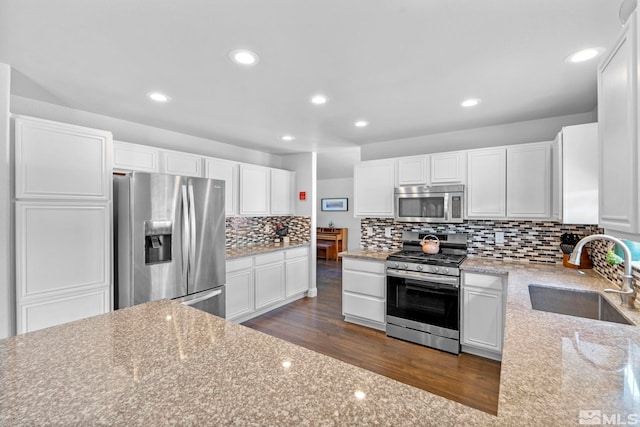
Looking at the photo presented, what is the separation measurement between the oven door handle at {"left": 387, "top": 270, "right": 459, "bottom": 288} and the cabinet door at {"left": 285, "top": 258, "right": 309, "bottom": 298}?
1730 mm

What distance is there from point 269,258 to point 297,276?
72cm

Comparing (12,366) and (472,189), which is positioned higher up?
(472,189)

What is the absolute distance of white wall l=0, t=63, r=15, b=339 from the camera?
1.88 m

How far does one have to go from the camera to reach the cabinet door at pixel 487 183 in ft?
9.90

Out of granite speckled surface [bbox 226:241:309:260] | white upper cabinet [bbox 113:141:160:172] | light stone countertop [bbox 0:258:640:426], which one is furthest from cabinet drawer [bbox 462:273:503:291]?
white upper cabinet [bbox 113:141:160:172]

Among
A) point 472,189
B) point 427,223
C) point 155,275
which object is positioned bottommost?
point 155,275

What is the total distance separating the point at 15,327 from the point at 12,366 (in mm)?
1513

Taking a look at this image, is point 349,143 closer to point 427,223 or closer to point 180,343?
point 427,223

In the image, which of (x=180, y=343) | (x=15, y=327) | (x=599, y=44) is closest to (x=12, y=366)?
(x=180, y=343)

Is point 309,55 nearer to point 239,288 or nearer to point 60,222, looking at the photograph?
point 60,222

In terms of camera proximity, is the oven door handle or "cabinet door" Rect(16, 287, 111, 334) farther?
the oven door handle

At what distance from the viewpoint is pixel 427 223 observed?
11.8 ft

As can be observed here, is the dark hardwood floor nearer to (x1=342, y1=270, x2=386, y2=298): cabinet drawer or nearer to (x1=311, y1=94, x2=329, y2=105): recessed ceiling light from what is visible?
(x1=342, y1=270, x2=386, y2=298): cabinet drawer

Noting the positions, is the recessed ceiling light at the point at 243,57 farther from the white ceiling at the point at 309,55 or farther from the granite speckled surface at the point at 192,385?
the granite speckled surface at the point at 192,385
